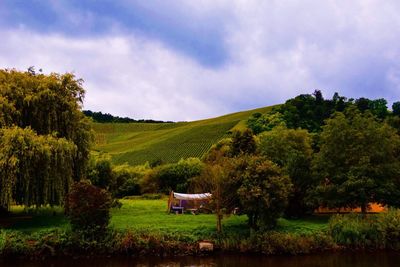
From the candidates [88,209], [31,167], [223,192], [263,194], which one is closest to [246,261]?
[263,194]

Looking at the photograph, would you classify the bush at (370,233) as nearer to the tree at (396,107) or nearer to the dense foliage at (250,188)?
the dense foliage at (250,188)

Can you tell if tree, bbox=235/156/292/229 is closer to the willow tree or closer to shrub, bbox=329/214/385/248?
shrub, bbox=329/214/385/248

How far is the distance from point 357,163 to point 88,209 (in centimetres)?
2050

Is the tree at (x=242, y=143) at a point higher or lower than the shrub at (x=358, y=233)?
higher

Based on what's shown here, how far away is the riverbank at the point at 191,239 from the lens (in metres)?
26.5

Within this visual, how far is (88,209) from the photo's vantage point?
26766 millimetres

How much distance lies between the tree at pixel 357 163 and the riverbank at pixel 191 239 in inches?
86.5

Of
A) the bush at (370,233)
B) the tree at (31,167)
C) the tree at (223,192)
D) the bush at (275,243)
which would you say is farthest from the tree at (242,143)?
the tree at (31,167)

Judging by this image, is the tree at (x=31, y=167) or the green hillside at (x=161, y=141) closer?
the tree at (x=31, y=167)

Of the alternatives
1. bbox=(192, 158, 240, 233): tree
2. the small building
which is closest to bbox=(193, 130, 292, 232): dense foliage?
bbox=(192, 158, 240, 233): tree

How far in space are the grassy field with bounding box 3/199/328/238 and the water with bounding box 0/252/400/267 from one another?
2.87m

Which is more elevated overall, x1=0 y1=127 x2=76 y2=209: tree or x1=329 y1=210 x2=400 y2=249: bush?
x1=0 y1=127 x2=76 y2=209: tree

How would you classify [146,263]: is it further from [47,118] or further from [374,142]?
[374,142]

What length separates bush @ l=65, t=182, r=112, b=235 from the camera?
87.9ft
